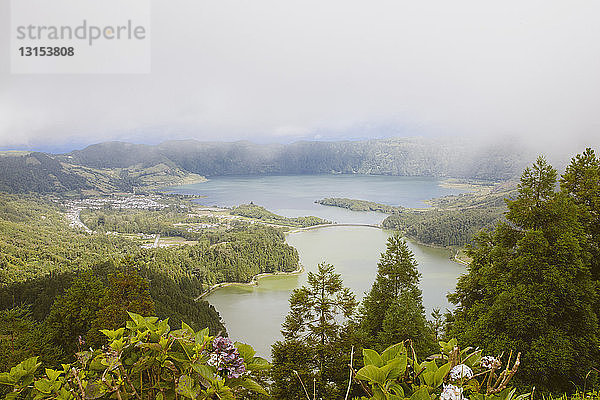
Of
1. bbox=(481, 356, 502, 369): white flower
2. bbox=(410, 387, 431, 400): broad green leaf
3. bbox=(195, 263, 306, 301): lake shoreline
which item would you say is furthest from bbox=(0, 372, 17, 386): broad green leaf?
bbox=(195, 263, 306, 301): lake shoreline

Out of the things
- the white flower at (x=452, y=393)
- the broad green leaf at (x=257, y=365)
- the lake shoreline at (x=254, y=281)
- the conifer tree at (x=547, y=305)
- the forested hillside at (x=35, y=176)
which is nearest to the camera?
the white flower at (x=452, y=393)

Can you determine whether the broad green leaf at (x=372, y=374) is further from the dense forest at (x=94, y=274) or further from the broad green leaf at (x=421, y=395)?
the dense forest at (x=94, y=274)

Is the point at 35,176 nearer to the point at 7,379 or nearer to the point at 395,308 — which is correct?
the point at 395,308

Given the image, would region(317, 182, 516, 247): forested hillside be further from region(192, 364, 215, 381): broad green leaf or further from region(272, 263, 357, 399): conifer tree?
region(192, 364, 215, 381): broad green leaf

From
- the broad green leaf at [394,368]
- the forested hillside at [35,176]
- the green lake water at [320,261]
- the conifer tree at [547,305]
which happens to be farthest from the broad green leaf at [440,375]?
the forested hillside at [35,176]

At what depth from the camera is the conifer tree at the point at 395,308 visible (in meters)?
9.24

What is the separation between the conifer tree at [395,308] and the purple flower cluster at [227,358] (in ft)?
28.8

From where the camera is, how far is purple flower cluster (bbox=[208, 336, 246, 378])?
39.3 inches

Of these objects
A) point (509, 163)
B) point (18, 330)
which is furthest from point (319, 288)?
point (509, 163)

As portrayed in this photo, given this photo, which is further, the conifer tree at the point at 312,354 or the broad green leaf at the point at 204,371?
the conifer tree at the point at 312,354

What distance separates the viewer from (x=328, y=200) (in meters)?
109

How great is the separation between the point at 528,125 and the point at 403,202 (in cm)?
12341

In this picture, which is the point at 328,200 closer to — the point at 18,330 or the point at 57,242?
the point at 57,242

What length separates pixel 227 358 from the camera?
1.01 meters
